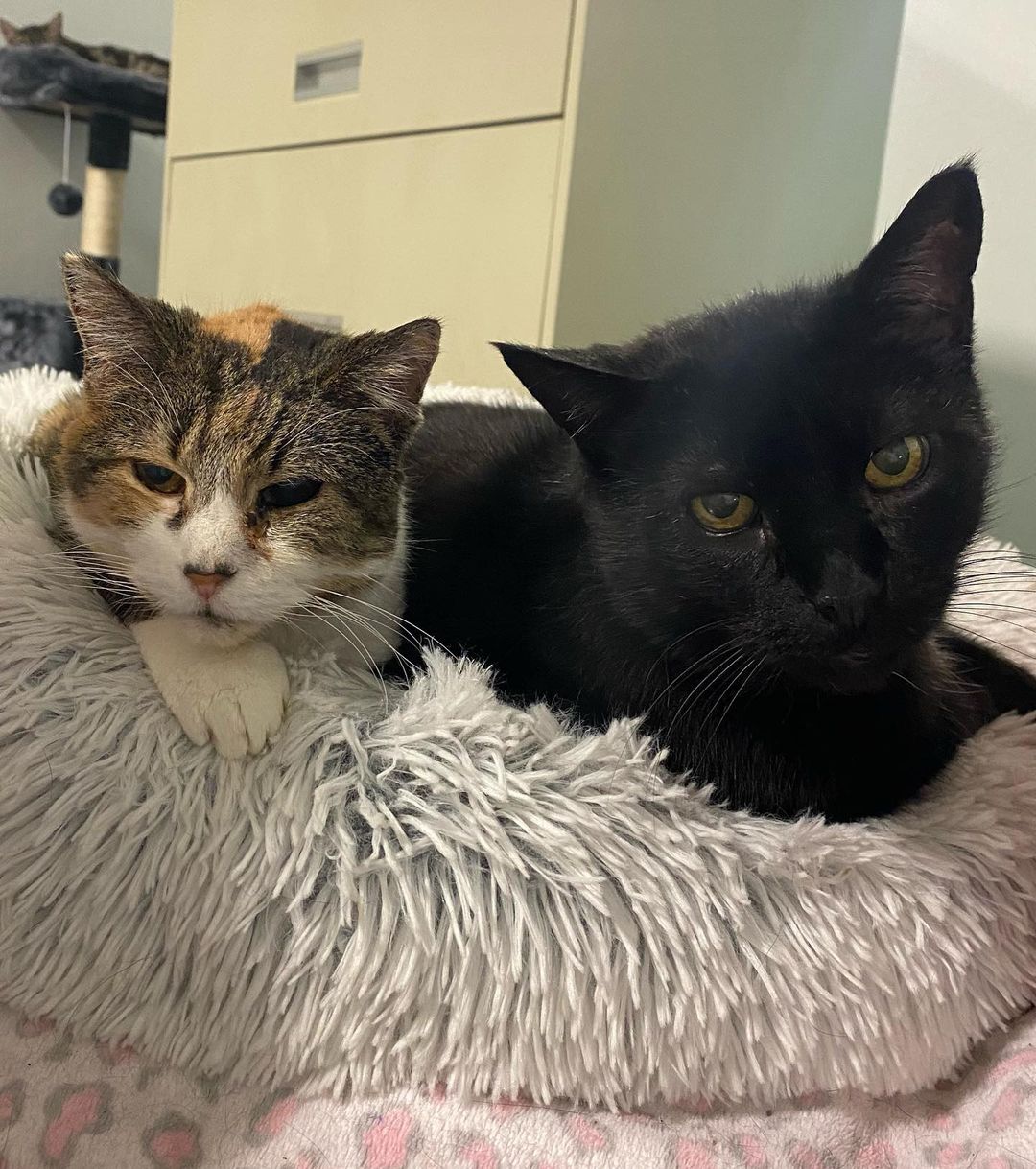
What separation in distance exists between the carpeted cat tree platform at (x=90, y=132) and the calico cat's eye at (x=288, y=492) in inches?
75.3

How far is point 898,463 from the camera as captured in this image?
0.69 meters

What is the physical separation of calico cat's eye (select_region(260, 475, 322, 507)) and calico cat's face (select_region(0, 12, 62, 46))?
2474mm

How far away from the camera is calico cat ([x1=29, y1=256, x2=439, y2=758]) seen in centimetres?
72

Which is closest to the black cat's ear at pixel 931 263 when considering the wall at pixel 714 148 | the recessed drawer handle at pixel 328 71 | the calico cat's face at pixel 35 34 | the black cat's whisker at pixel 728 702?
the black cat's whisker at pixel 728 702

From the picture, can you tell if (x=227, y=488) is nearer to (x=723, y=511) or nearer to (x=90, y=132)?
(x=723, y=511)

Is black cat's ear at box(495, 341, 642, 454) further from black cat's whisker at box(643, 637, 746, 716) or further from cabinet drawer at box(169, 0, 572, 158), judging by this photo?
cabinet drawer at box(169, 0, 572, 158)

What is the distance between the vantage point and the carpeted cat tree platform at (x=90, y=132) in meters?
2.43

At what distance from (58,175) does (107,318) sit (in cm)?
275

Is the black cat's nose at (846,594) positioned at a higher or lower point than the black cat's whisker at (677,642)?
higher

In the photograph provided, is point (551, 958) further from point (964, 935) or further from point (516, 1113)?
point (964, 935)

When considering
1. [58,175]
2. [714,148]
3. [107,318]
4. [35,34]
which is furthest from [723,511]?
[58,175]

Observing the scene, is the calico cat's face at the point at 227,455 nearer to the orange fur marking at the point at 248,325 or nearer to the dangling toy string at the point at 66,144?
the orange fur marking at the point at 248,325

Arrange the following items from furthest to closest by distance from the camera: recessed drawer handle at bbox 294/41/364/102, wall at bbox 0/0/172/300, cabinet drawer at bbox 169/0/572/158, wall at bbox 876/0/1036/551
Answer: wall at bbox 0/0/172/300 → recessed drawer handle at bbox 294/41/364/102 → wall at bbox 876/0/1036/551 → cabinet drawer at bbox 169/0/572/158

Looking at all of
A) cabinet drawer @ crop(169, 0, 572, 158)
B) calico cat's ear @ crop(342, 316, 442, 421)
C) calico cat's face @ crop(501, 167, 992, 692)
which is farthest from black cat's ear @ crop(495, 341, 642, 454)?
cabinet drawer @ crop(169, 0, 572, 158)
